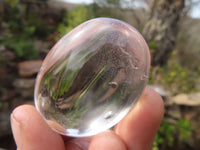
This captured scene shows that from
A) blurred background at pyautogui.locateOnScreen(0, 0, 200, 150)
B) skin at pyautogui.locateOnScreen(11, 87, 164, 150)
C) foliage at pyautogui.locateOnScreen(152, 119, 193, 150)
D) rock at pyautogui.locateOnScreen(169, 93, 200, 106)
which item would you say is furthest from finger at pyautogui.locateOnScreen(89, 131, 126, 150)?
rock at pyautogui.locateOnScreen(169, 93, 200, 106)

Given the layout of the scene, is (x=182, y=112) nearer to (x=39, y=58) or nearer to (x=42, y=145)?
(x=42, y=145)

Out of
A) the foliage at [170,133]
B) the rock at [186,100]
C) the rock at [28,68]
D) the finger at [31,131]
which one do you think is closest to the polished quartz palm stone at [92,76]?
the finger at [31,131]

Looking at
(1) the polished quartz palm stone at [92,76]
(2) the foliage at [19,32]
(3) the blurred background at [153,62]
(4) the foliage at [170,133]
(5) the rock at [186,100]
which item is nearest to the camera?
(1) the polished quartz palm stone at [92,76]

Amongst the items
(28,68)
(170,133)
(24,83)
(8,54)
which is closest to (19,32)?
(8,54)

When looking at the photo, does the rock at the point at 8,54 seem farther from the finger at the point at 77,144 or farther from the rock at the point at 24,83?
the finger at the point at 77,144

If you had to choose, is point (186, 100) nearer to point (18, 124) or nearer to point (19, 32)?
point (18, 124)

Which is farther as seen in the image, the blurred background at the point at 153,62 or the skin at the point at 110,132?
the blurred background at the point at 153,62
